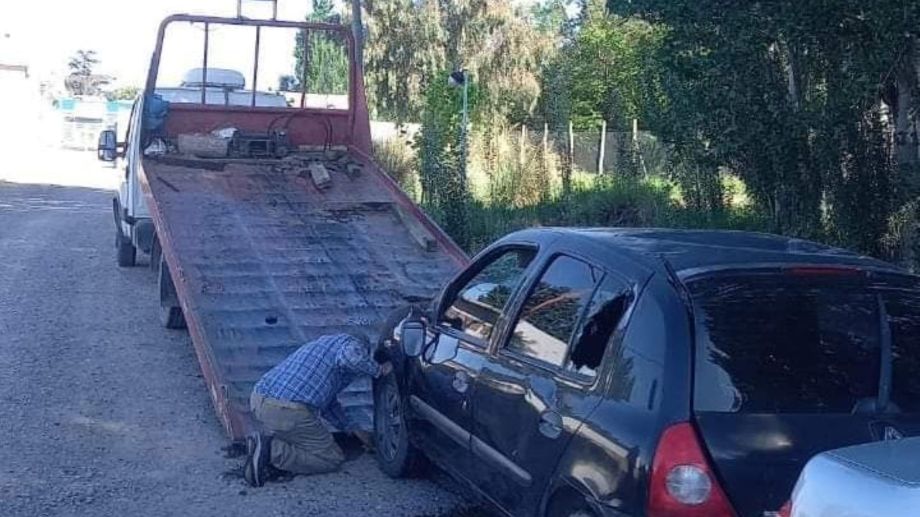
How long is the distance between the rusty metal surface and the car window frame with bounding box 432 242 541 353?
1.64 meters

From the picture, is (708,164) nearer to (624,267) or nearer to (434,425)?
Answer: (434,425)

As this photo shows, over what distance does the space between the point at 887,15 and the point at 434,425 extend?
398 cm

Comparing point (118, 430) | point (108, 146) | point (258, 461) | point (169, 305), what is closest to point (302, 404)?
point (258, 461)

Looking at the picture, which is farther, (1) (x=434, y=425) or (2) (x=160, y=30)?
(2) (x=160, y=30)

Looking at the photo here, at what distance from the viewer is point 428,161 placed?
16.4 meters

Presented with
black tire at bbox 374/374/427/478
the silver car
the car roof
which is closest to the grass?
black tire at bbox 374/374/427/478

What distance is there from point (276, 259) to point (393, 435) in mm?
3409

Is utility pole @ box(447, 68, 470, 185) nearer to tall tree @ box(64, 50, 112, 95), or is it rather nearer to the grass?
the grass

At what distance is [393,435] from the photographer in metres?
6.91

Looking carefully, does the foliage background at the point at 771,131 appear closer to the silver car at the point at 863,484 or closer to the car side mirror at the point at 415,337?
the car side mirror at the point at 415,337

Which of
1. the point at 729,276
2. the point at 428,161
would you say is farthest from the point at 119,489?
the point at 428,161

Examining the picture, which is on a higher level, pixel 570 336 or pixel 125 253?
pixel 570 336

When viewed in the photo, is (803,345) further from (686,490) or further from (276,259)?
(276,259)

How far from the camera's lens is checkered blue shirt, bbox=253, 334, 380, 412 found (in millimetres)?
6758
